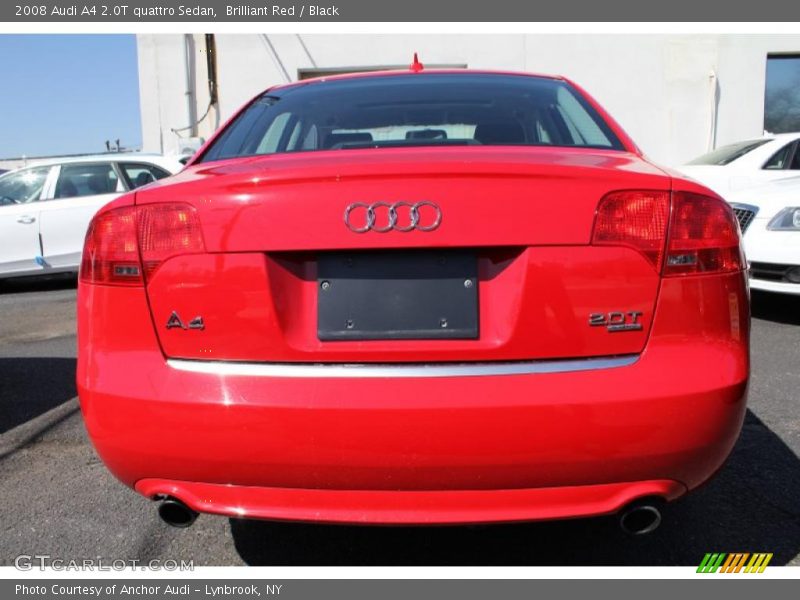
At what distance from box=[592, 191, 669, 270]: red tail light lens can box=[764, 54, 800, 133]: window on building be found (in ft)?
45.0

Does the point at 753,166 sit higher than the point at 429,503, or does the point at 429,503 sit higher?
the point at 753,166

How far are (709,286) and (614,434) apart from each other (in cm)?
45

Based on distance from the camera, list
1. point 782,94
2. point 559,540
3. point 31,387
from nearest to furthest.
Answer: point 559,540
point 31,387
point 782,94

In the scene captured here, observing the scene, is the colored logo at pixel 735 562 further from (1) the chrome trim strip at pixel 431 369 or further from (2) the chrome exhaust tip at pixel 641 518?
(1) the chrome trim strip at pixel 431 369

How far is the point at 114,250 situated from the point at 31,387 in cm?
294

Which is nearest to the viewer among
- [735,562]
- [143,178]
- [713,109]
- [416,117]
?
[735,562]

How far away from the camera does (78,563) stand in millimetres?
2381

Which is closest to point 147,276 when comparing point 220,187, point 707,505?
point 220,187

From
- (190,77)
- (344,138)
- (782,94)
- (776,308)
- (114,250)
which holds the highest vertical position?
(190,77)

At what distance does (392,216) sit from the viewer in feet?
5.82

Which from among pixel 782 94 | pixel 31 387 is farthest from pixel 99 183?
pixel 782 94

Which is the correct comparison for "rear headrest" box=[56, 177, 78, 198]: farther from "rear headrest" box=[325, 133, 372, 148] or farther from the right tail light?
the right tail light

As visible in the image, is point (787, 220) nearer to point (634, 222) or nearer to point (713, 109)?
point (634, 222)

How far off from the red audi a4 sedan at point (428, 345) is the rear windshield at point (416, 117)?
2.70 ft
